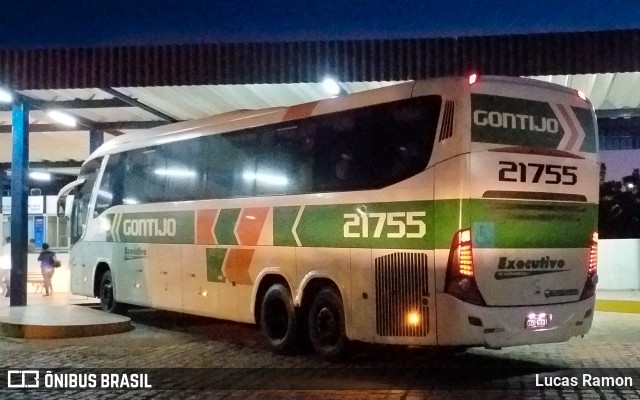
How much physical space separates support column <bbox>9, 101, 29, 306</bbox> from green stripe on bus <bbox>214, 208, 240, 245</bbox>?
710cm

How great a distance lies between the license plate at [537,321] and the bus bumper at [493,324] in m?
0.01

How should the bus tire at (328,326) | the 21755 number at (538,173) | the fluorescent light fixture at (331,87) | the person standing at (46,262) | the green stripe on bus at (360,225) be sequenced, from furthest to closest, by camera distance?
the person standing at (46,262), the fluorescent light fixture at (331,87), the bus tire at (328,326), the green stripe on bus at (360,225), the 21755 number at (538,173)

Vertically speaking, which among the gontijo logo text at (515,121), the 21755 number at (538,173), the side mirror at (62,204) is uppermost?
the gontijo logo text at (515,121)

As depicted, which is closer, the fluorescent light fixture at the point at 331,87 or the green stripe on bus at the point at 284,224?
the green stripe on bus at the point at 284,224

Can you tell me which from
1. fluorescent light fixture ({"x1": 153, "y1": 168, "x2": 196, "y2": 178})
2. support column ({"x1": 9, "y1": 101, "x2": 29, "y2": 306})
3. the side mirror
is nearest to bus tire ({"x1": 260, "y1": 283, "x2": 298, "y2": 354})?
fluorescent light fixture ({"x1": 153, "y1": 168, "x2": 196, "y2": 178})

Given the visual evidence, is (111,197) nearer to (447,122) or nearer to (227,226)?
(227,226)

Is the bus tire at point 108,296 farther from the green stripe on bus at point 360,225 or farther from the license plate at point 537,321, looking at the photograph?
the license plate at point 537,321

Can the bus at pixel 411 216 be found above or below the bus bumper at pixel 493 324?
above

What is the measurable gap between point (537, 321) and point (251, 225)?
448cm

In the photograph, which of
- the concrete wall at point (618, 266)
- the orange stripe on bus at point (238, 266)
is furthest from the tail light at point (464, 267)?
the concrete wall at point (618, 266)

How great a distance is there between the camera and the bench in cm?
2597

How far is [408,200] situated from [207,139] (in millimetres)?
4686

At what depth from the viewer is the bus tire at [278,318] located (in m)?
12.1

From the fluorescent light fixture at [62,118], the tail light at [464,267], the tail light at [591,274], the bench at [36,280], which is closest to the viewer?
the tail light at [464,267]
